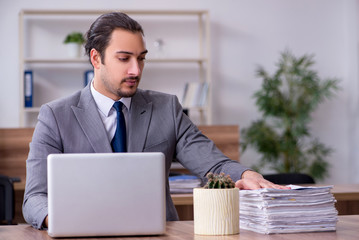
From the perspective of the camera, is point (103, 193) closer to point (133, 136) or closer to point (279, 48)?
point (133, 136)

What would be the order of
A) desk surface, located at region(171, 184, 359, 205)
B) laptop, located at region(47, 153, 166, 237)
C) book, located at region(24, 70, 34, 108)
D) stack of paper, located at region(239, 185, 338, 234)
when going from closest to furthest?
laptop, located at region(47, 153, 166, 237), stack of paper, located at region(239, 185, 338, 234), desk surface, located at region(171, 184, 359, 205), book, located at region(24, 70, 34, 108)

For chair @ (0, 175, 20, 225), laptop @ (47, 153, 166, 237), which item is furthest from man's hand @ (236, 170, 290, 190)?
chair @ (0, 175, 20, 225)

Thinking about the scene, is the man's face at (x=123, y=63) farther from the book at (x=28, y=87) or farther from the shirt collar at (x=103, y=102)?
the book at (x=28, y=87)

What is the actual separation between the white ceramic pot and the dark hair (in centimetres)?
79

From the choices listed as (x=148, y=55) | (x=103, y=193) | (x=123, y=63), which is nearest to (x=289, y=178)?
(x=123, y=63)

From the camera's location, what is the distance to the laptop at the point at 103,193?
1.44 meters

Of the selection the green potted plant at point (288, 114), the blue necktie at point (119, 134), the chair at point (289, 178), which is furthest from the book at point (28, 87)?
the blue necktie at point (119, 134)

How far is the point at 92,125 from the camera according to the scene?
2.11 meters

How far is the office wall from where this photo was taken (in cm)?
609

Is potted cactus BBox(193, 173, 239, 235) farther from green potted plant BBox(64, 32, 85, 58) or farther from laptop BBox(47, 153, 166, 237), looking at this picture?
green potted plant BBox(64, 32, 85, 58)

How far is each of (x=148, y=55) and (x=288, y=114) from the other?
151 cm

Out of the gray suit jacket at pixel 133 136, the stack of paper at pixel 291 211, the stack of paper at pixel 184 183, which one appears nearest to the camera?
the stack of paper at pixel 291 211

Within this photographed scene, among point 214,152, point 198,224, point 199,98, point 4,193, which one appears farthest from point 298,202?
point 199,98

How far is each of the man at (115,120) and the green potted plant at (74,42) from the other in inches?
135
